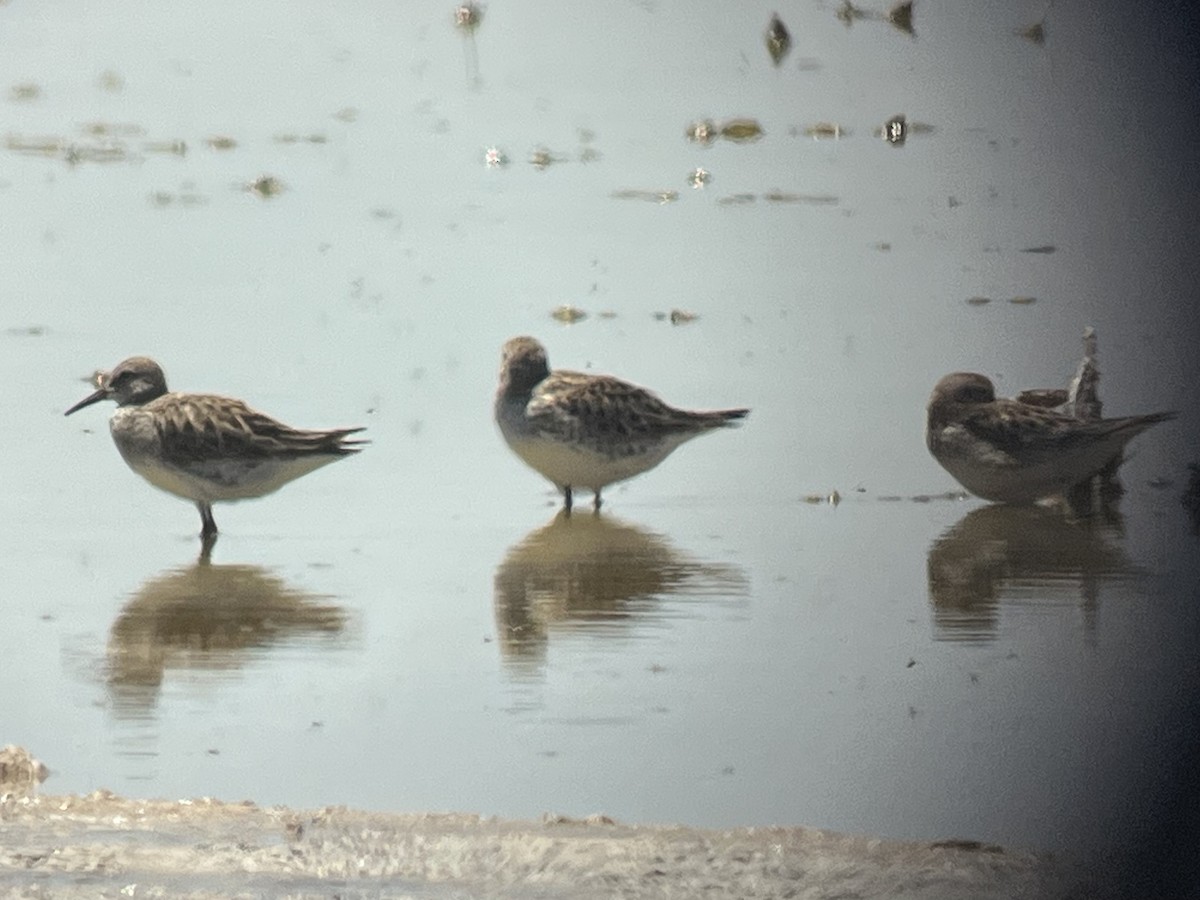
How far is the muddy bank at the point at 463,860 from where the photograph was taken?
4730 millimetres

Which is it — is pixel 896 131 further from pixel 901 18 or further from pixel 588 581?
pixel 588 581

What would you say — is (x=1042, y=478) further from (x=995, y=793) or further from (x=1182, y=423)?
(x=995, y=793)

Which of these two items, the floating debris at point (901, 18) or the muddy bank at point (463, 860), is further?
the floating debris at point (901, 18)

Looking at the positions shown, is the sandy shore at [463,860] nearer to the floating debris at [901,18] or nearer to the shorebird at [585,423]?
the shorebird at [585,423]

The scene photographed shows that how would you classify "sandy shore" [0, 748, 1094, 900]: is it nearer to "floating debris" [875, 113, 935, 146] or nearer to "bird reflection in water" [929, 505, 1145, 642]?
"bird reflection in water" [929, 505, 1145, 642]

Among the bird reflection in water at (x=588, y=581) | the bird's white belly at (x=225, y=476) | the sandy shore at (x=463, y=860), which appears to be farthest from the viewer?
the bird's white belly at (x=225, y=476)

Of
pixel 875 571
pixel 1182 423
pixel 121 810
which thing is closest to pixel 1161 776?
pixel 875 571

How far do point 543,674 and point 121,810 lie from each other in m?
1.60

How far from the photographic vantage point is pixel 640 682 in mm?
6328

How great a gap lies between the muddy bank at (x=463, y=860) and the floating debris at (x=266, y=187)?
293 inches

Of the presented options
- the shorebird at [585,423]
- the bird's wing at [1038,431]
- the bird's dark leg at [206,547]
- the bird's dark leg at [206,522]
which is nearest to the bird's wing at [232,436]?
the bird's dark leg at [206,522]

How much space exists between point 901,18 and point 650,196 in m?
2.06

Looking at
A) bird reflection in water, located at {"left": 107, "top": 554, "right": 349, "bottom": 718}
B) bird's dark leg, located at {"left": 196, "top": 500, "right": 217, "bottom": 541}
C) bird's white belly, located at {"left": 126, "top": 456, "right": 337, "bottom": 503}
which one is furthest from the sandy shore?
bird's white belly, located at {"left": 126, "top": 456, "right": 337, "bottom": 503}

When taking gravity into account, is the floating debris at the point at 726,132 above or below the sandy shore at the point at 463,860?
above
